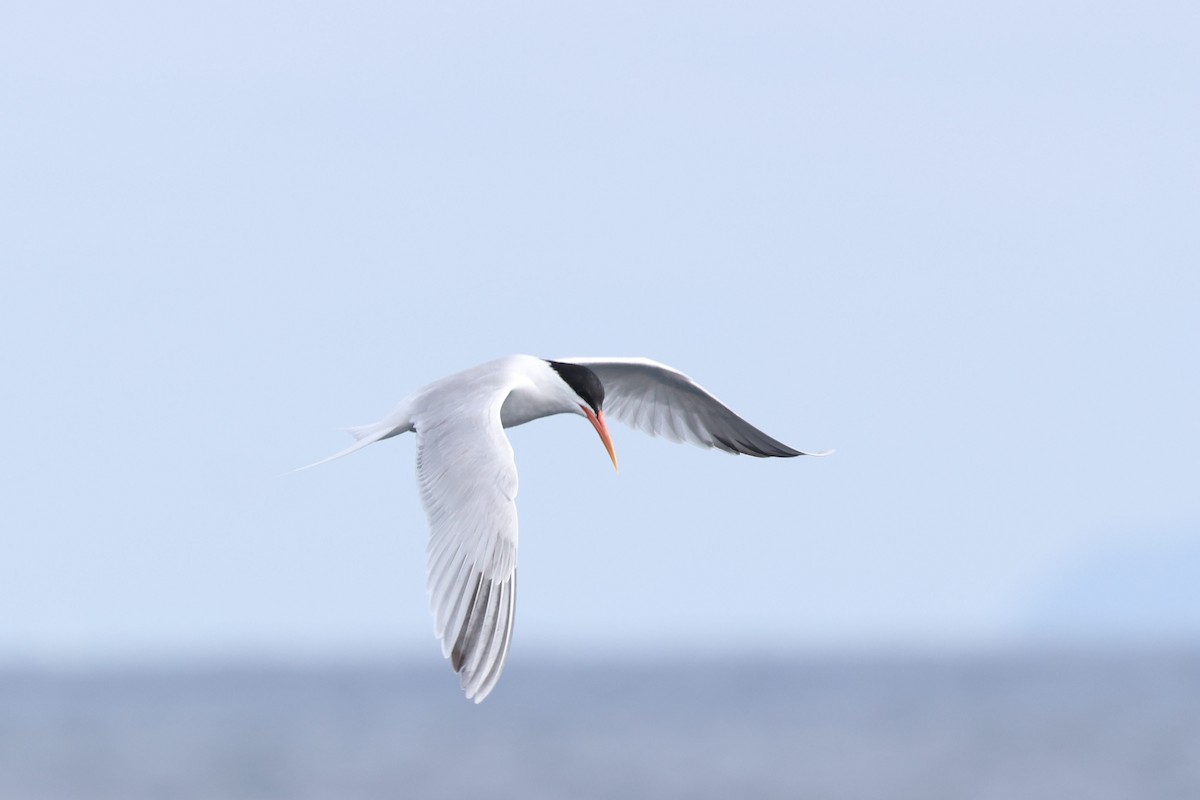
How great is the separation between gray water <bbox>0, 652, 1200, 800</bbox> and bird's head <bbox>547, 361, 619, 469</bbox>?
72.9 feet

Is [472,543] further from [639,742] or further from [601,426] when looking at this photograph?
[639,742]

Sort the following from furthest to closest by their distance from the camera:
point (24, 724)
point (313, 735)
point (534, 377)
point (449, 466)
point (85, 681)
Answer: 1. point (85, 681)
2. point (24, 724)
3. point (313, 735)
4. point (534, 377)
5. point (449, 466)

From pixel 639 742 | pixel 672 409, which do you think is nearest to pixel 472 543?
pixel 672 409

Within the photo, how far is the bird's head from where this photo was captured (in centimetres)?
1127

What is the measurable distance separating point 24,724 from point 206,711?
942 cm

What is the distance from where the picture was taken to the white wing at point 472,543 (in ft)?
29.9

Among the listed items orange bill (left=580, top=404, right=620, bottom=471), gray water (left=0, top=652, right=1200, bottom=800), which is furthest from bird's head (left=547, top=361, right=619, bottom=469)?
gray water (left=0, top=652, right=1200, bottom=800)

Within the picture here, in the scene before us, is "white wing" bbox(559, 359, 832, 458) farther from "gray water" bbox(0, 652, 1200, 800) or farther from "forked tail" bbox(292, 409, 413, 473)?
"gray water" bbox(0, 652, 1200, 800)

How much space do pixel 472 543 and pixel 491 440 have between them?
0.71 metres

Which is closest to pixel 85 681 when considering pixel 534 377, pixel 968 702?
pixel 968 702

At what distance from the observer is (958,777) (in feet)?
116

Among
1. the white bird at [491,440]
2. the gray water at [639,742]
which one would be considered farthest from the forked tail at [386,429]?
the gray water at [639,742]

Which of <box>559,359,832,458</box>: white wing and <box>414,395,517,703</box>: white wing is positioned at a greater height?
<box>559,359,832,458</box>: white wing

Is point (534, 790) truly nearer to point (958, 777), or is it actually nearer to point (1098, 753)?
point (958, 777)
